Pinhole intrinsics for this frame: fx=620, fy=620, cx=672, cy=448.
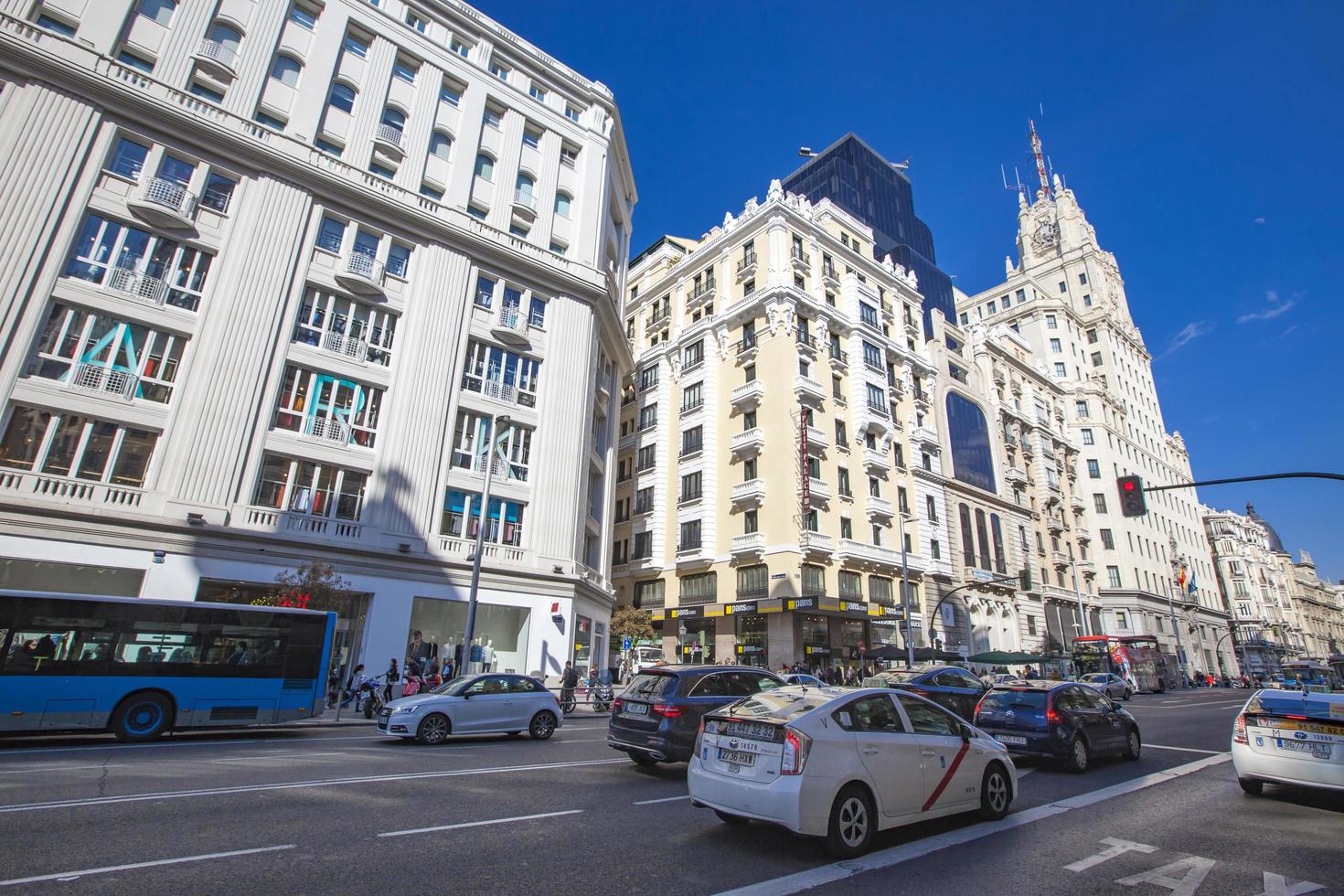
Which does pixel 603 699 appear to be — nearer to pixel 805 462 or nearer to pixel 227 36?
pixel 805 462

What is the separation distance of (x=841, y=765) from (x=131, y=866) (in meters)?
5.72

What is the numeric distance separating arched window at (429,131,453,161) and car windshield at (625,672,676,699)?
26.6m

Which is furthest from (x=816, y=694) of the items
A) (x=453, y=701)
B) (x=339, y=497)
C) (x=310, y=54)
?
(x=310, y=54)

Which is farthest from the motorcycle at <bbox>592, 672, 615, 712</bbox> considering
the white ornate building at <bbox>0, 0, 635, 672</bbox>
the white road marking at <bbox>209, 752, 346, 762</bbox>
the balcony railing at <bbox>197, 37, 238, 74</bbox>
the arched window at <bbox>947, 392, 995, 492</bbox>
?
the arched window at <bbox>947, 392, 995, 492</bbox>

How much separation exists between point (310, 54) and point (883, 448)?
36.9 meters

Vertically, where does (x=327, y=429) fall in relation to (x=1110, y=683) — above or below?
above

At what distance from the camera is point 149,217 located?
20828 mm

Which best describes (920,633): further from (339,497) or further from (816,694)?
(816,694)

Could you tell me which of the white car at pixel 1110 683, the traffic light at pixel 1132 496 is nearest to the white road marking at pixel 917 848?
the traffic light at pixel 1132 496

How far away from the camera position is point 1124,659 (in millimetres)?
47219

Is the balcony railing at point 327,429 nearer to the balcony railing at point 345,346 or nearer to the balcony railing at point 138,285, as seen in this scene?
the balcony railing at point 345,346

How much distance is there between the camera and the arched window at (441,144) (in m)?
28.4

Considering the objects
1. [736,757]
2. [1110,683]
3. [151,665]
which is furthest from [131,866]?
[1110,683]

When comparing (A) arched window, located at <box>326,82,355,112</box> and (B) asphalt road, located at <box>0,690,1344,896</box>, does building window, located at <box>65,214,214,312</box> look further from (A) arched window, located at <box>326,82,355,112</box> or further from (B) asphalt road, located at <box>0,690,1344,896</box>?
(B) asphalt road, located at <box>0,690,1344,896</box>
